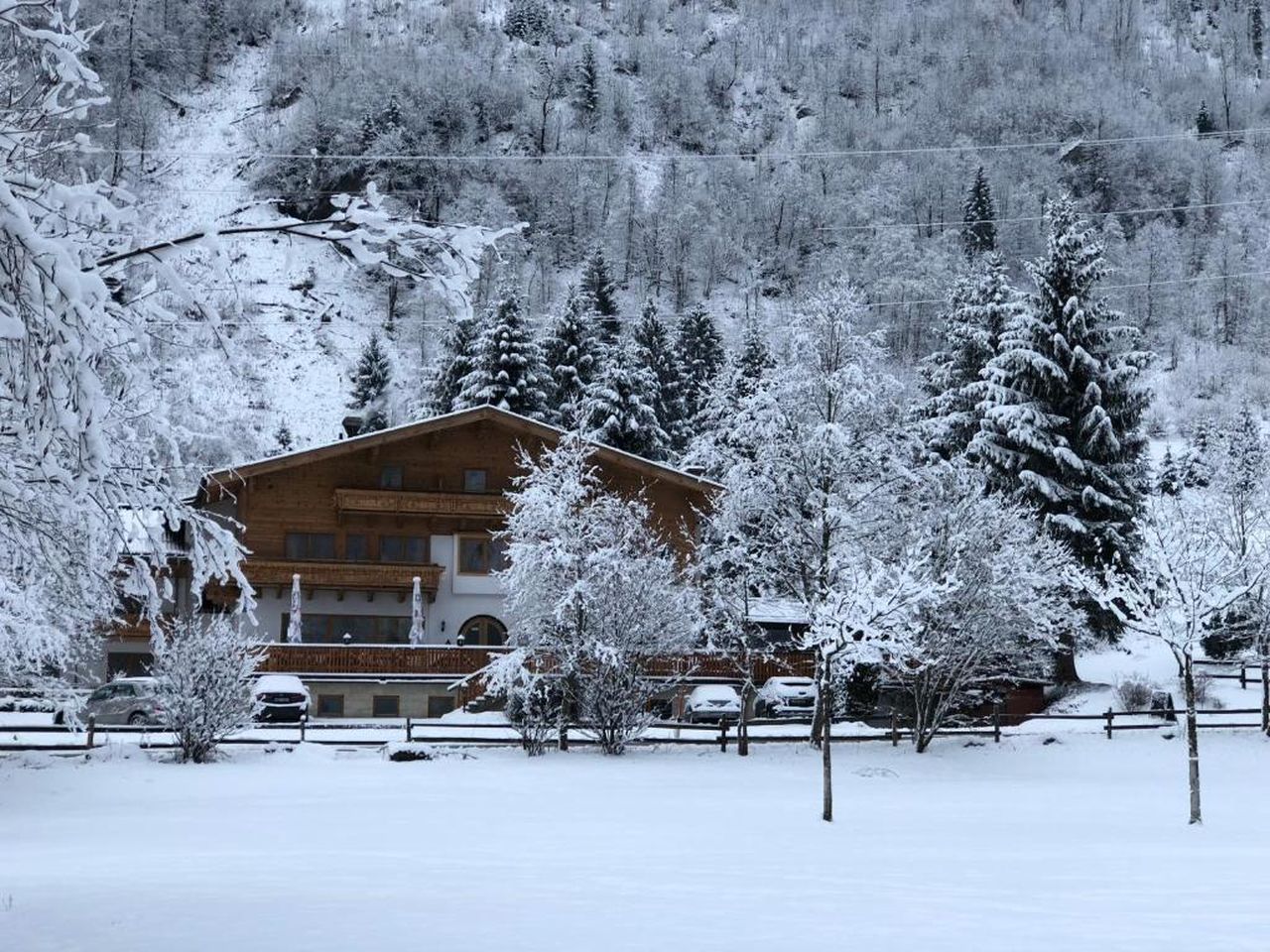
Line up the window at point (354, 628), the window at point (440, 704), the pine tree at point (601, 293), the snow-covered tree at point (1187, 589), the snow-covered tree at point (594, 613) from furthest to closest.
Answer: the pine tree at point (601, 293)
the window at point (354, 628)
the window at point (440, 704)
the snow-covered tree at point (594, 613)
the snow-covered tree at point (1187, 589)

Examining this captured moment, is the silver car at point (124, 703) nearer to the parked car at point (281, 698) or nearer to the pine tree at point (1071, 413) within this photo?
the parked car at point (281, 698)

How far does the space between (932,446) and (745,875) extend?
3537 cm

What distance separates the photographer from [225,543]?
7848 millimetres

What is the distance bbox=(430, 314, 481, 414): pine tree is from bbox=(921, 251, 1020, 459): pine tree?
21.3 meters

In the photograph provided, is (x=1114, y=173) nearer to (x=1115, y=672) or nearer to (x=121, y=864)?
(x=1115, y=672)

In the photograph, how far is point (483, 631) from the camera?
43875 mm

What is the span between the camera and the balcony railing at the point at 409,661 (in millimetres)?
37406

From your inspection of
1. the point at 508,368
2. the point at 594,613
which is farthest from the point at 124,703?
the point at 508,368

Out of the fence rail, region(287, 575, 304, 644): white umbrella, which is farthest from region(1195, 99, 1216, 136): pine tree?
region(287, 575, 304, 644): white umbrella

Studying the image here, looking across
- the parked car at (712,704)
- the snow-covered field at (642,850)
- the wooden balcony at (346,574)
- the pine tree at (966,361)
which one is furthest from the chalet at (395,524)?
the snow-covered field at (642,850)

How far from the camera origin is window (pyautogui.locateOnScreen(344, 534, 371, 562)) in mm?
42938

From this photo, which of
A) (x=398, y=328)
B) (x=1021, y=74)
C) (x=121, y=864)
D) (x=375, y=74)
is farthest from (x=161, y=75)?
(x=121, y=864)

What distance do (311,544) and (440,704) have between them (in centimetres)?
791

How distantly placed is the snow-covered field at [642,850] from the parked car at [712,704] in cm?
536
